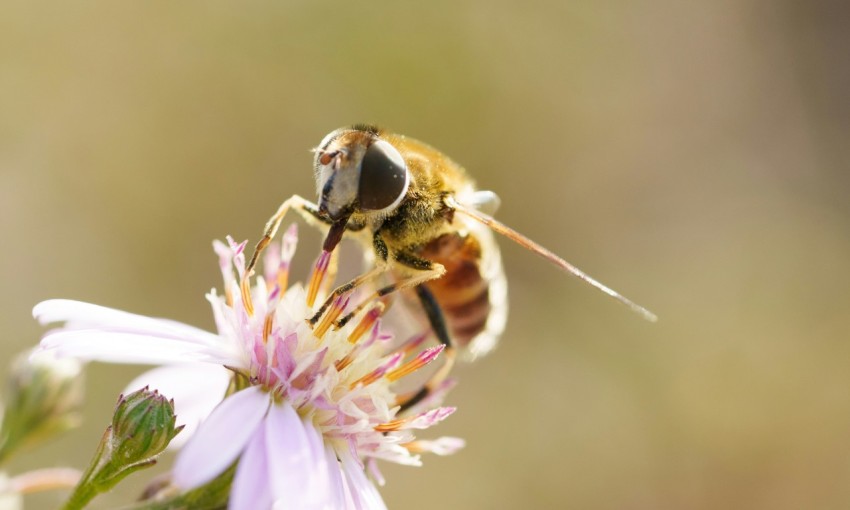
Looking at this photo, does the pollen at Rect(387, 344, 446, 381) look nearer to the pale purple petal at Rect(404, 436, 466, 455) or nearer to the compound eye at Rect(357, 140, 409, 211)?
the pale purple petal at Rect(404, 436, 466, 455)

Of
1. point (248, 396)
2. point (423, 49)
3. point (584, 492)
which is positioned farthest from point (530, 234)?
point (248, 396)

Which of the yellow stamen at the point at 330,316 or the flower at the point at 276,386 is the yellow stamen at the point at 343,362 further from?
the yellow stamen at the point at 330,316

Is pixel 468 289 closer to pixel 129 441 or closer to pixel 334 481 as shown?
pixel 334 481

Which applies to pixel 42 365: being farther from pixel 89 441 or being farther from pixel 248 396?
pixel 89 441

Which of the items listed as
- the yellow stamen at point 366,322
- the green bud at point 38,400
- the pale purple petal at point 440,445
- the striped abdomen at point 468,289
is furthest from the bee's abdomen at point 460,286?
the green bud at point 38,400

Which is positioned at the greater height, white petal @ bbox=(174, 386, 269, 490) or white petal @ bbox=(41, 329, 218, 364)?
white petal @ bbox=(41, 329, 218, 364)

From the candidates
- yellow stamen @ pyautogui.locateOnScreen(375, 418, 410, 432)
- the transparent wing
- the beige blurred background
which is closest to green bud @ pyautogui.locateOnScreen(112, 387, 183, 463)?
yellow stamen @ pyautogui.locateOnScreen(375, 418, 410, 432)

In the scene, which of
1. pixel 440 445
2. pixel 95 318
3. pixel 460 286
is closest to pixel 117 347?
pixel 95 318
